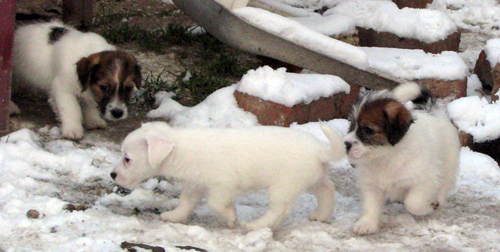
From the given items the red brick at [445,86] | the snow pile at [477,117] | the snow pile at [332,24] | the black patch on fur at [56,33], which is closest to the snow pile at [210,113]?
the black patch on fur at [56,33]

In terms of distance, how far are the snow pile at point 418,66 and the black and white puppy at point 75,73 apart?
3.23m

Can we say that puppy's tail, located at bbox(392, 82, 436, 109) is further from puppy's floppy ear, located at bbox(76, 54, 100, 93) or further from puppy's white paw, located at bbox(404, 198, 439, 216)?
puppy's floppy ear, located at bbox(76, 54, 100, 93)

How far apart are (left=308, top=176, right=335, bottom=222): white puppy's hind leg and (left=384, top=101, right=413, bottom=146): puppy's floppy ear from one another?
0.59m

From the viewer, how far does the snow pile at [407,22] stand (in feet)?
29.4

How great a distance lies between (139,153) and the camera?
4617 mm

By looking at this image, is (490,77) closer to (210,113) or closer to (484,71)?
(484,71)

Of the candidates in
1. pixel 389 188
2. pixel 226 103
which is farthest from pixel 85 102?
pixel 389 188

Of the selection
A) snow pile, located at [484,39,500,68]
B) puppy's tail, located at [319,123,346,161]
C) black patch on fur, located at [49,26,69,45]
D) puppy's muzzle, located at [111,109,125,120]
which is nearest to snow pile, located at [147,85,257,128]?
puppy's muzzle, located at [111,109,125,120]

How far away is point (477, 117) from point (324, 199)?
2.78 meters

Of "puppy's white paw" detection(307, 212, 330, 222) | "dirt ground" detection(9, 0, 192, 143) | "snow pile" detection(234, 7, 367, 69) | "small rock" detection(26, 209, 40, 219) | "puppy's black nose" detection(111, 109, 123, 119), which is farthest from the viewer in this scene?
"snow pile" detection(234, 7, 367, 69)

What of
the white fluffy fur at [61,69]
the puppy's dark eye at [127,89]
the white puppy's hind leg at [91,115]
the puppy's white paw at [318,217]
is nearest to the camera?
the puppy's white paw at [318,217]

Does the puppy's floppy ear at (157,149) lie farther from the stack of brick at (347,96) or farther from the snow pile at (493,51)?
the snow pile at (493,51)

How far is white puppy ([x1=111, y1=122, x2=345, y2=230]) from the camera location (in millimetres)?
4543

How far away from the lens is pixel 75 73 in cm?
639
